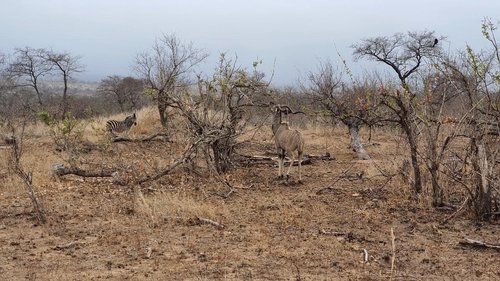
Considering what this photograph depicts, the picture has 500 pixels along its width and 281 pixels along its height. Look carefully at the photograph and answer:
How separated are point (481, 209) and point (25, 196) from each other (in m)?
6.82

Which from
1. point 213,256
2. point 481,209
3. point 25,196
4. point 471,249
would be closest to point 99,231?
point 213,256

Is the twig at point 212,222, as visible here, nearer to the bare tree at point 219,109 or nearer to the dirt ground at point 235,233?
the dirt ground at point 235,233

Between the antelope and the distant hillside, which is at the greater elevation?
the distant hillside

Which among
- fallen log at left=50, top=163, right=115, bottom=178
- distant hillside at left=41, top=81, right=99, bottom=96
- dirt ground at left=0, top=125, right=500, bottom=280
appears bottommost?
dirt ground at left=0, top=125, right=500, bottom=280

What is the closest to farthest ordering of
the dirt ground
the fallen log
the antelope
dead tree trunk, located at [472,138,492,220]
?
the dirt ground → dead tree trunk, located at [472,138,492,220] → the fallen log → the antelope

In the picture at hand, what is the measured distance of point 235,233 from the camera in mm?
5785

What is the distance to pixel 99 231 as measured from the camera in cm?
586

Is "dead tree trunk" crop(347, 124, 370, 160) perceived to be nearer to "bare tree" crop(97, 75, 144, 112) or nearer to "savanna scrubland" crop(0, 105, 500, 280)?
"savanna scrubland" crop(0, 105, 500, 280)

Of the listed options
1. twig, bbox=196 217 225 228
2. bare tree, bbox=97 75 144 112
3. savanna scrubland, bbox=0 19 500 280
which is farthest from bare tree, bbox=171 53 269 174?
bare tree, bbox=97 75 144 112

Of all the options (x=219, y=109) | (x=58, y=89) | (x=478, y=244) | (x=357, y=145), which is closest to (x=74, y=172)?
(x=219, y=109)

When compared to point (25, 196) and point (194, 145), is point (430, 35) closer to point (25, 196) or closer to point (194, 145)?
point (194, 145)

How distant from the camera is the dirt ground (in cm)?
458

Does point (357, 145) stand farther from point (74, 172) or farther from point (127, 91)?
point (127, 91)

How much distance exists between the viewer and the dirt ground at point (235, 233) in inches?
180
